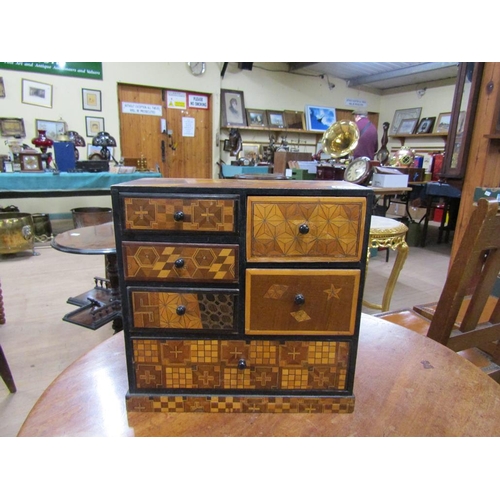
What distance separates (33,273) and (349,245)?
11.1 feet

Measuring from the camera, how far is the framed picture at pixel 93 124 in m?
5.22

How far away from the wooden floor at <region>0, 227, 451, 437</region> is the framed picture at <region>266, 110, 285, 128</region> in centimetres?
374

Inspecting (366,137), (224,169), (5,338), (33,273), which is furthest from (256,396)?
(224,169)

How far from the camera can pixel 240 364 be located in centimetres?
69

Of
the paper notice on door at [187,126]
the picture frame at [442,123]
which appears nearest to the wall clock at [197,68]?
the paper notice on door at [187,126]

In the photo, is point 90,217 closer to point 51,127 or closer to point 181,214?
point 51,127

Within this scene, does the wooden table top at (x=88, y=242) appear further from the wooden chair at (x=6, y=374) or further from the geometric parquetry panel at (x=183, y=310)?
the geometric parquetry panel at (x=183, y=310)

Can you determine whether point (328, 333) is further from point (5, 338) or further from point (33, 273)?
point (33, 273)

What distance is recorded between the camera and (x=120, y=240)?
2.07ft

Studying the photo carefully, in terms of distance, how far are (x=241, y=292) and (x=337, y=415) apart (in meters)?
0.31

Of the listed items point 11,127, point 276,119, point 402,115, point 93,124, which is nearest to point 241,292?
point 11,127

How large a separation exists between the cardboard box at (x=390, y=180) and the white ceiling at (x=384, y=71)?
3749 millimetres

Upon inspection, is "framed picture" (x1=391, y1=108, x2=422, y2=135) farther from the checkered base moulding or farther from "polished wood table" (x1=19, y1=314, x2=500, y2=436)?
the checkered base moulding

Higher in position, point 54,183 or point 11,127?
point 11,127
